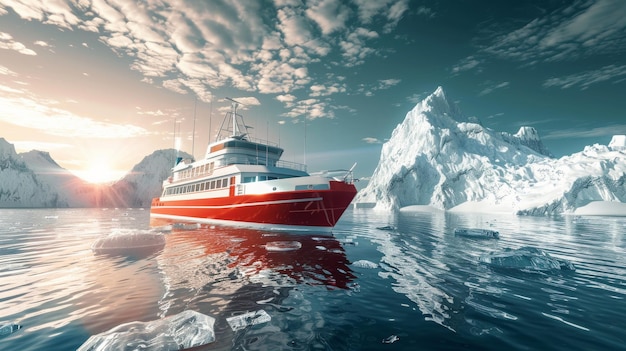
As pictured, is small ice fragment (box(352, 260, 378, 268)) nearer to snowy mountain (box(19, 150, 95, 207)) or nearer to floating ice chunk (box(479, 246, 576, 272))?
floating ice chunk (box(479, 246, 576, 272))

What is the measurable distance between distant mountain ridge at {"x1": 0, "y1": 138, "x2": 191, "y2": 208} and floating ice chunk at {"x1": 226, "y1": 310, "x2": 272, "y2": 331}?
5843 inches

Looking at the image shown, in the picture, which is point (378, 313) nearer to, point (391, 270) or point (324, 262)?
point (391, 270)

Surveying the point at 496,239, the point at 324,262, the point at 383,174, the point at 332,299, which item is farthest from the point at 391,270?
the point at 383,174

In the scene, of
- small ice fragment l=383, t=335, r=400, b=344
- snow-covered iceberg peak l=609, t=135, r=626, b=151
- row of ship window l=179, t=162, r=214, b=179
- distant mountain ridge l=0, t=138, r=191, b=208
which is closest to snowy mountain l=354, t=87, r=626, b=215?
snow-covered iceberg peak l=609, t=135, r=626, b=151

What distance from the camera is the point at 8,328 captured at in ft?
15.5

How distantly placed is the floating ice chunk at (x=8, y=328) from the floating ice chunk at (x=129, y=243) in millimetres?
7026

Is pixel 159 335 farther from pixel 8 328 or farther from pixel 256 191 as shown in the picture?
pixel 256 191

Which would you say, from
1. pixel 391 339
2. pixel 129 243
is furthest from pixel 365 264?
pixel 129 243

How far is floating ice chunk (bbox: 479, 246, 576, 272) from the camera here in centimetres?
923

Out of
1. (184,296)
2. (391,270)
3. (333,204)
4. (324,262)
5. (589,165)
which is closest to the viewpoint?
(184,296)

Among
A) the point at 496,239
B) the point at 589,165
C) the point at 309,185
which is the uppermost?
the point at 589,165

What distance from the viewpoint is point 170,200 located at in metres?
32.7

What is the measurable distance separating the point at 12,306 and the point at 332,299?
7.49 meters

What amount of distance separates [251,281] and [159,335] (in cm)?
332
